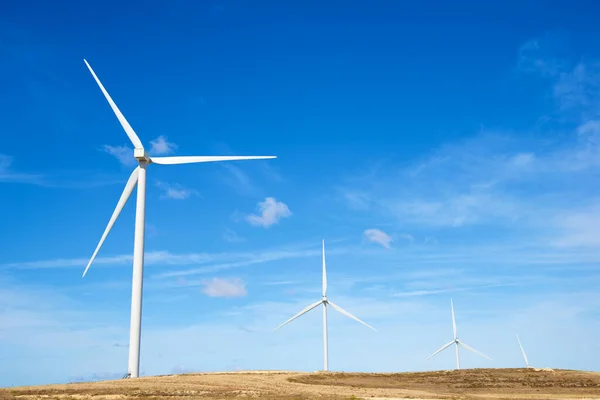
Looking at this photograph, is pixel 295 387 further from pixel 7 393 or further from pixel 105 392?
pixel 7 393

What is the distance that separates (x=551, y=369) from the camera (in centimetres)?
12138

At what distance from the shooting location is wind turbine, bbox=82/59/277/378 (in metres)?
62.9

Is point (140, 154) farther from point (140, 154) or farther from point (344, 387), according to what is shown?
point (344, 387)

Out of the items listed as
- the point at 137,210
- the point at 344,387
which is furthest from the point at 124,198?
the point at 344,387

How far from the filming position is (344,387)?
248ft

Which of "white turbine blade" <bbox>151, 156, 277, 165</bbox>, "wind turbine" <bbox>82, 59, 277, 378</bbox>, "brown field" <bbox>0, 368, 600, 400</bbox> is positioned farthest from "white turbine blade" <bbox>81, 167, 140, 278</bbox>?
"brown field" <bbox>0, 368, 600, 400</bbox>

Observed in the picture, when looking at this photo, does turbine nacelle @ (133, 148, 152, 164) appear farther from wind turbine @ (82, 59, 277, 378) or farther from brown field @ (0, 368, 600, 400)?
brown field @ (0, 368, 600, 400)

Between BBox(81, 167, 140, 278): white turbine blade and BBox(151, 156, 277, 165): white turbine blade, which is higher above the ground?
BBox(151, 156, 277, 165): white turbine blade

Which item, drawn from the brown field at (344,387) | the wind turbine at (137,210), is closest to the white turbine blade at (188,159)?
the wind turbine at (137,210)

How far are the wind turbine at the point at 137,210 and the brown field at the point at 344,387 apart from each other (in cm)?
408

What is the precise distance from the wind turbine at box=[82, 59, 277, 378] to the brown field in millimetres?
4076

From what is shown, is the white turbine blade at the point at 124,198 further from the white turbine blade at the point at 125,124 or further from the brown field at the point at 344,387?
the brown field at the point at 344,387

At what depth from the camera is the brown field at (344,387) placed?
5522 centimetres

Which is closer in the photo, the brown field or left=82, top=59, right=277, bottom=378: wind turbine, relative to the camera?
the brown field
